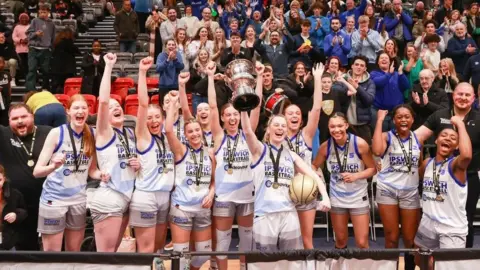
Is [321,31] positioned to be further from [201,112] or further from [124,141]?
[124,141]

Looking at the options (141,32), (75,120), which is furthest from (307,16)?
(75,120)

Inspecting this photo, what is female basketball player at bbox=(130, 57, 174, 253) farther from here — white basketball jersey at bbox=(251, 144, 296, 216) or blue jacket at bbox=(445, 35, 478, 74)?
blue jacket at bbox=(445, 35, 478, 74)

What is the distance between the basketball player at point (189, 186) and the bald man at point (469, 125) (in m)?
1.94

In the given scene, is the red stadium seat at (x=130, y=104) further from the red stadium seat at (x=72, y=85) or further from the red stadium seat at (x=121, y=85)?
the red stadium seat at (x=72, y=85)

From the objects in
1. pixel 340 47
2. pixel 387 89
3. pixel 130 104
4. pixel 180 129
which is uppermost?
pixel 340 47

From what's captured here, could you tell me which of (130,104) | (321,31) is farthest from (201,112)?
(321,31)

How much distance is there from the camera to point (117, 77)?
1045 centimetres

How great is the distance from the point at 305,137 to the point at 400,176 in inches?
33.0

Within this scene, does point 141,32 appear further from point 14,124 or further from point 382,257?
point 382,257

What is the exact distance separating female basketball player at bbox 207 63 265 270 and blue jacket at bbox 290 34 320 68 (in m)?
3.97

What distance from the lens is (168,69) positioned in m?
8.74

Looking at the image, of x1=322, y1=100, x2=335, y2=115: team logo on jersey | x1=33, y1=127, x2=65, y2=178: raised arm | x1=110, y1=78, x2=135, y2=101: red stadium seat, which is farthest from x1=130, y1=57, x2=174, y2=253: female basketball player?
x1=110, y1=78, x2=135, y2=101: red stadium seat

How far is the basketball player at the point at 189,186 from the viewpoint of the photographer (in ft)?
17.6

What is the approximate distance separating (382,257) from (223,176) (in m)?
1.60
